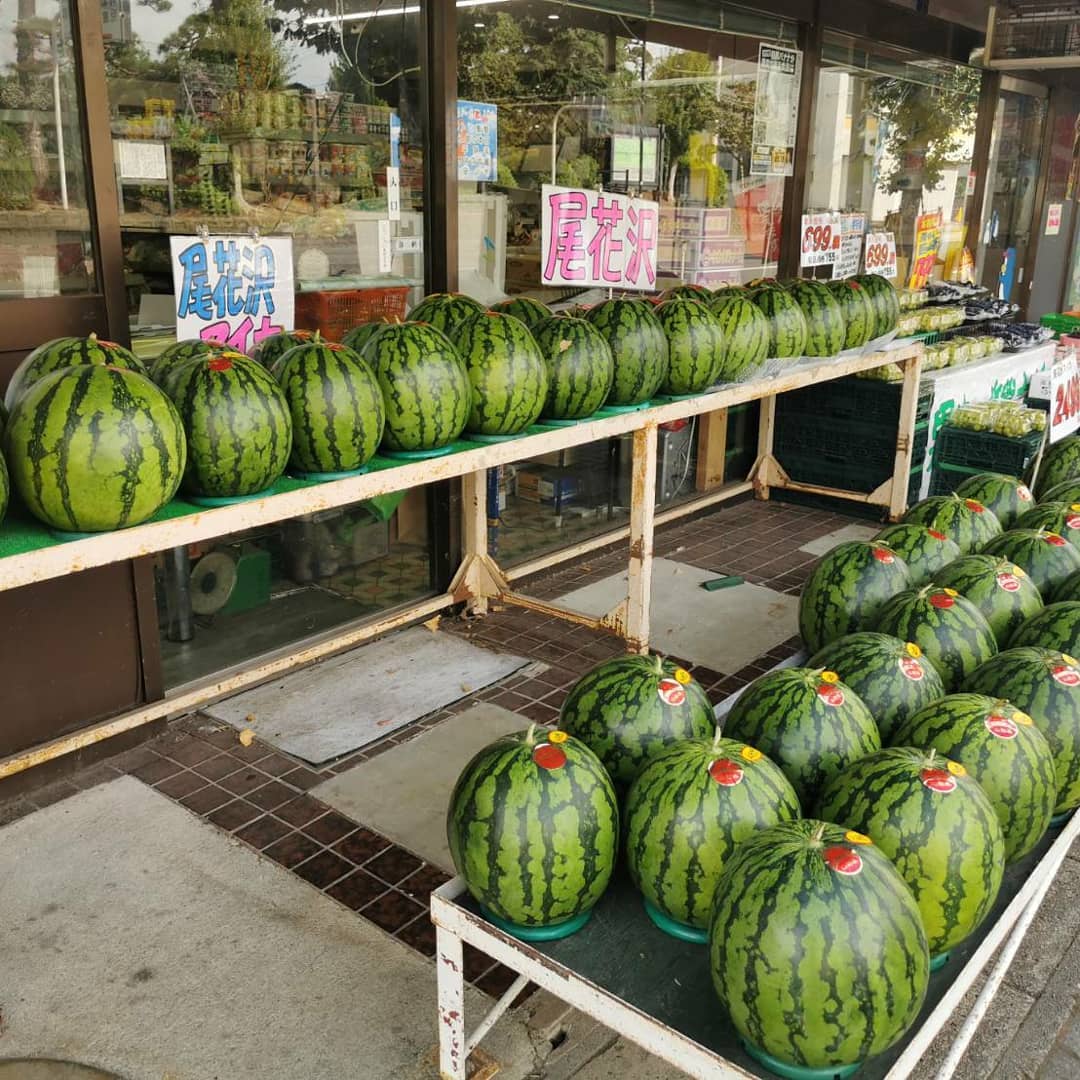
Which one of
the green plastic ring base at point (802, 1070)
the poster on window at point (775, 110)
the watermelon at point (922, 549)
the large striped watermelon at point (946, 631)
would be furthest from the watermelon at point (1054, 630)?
the poster on window at point (775, 110)

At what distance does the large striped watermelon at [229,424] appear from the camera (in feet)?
9.44

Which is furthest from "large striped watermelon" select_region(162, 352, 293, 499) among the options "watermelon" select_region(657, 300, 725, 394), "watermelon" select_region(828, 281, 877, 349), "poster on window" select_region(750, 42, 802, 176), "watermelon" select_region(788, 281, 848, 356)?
"poster on window" select_region(750, 42, 802, 176)

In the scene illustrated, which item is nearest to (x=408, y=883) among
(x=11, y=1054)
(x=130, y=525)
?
(x=11, y=1054)

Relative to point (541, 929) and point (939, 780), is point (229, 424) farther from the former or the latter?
point (939, 780)

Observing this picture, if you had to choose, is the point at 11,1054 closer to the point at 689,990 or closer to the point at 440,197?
the point at 689,990

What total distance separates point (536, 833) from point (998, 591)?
190 cm

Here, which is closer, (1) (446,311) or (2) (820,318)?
(1) (446,311)

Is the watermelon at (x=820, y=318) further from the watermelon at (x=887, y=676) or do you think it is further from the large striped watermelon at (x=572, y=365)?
the watermelon at (x=887, y=676)

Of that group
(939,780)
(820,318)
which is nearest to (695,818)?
(939,780)

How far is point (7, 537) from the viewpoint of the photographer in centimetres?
257

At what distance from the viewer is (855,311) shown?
18.9ft

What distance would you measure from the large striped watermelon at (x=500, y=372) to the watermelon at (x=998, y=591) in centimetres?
155

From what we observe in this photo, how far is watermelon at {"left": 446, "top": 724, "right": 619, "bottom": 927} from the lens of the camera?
209cm

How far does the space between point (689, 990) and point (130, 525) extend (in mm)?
1744
